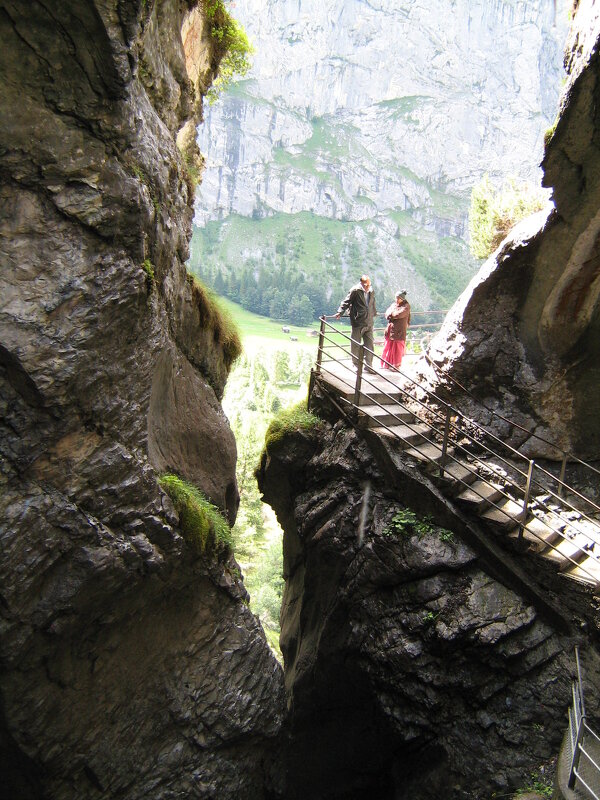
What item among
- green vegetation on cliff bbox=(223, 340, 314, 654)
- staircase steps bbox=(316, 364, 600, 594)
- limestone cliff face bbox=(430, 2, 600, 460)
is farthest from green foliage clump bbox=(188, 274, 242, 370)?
limestone cliff face bbox=(430, 2, 600, 460)

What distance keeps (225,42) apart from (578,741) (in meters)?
13.4

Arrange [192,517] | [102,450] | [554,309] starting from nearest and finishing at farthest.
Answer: [102,450] < [192,517] < [554,309]

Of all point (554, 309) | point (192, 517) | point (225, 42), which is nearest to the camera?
point (192, 517)

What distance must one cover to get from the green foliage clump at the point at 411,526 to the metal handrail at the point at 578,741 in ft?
8.12

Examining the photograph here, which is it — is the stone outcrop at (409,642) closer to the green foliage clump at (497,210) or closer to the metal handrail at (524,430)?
the metal handrail at (524,430)

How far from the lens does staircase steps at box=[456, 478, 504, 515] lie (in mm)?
9188

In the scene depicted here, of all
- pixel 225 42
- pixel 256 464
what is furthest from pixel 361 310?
pixel 256 464

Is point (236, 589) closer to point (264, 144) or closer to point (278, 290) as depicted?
point (278, 290)

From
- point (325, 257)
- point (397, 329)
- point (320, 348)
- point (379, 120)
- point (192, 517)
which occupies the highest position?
point (379, 120)

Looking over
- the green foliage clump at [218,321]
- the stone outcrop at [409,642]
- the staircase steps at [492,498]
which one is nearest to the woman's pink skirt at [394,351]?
the staircase steps at [492,498]

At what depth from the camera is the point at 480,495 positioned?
924 centimetres

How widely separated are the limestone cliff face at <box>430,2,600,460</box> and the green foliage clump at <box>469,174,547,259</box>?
3230 millimetres

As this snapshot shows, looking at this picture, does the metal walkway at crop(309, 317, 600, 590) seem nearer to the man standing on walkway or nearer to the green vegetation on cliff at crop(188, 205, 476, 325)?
the man standing on walkway

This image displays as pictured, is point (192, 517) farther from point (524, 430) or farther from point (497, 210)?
point (497, 210)
